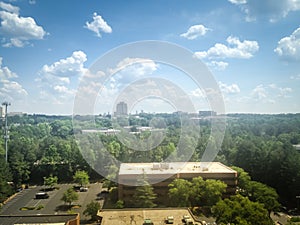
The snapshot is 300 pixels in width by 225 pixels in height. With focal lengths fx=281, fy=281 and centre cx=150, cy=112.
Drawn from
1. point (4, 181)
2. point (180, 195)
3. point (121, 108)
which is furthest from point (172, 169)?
point (4, 181)

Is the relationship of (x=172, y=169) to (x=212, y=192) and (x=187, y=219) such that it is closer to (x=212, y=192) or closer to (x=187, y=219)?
(x=212, y=192)

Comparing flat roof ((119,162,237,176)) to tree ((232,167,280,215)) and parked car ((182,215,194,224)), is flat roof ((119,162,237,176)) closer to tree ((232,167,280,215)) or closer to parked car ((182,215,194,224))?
tree ((232,167,280,215))

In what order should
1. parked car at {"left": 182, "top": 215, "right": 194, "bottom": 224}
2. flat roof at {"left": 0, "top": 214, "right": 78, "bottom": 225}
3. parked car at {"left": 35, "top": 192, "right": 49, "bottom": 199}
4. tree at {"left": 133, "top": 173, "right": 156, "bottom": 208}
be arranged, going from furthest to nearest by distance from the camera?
1. parked car at {"left": 35, "top": 192, "right": 49, "bottom": 199}
2. tree at {"left": 133, "top": 173, "right": 156, "bottom": 208}
3. parked car at {"left": 182, "top": 215, "right": 194, "bottom": 224}
4. flat roof at {"left": 0, "top": 214, "right": 78, "bottom": 225}

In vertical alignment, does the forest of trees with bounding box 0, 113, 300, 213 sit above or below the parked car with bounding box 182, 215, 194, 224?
above

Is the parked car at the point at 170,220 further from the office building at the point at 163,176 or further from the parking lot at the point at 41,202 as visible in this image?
the parking lot at the point at 41,202

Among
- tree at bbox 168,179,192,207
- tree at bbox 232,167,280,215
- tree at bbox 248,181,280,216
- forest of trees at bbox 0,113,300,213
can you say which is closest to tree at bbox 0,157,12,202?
forest of trees at bbox 0,113,300,213

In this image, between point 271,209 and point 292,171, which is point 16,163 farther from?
point 292,171

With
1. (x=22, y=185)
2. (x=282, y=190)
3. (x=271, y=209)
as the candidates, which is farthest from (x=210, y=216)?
(x=22, y=185)

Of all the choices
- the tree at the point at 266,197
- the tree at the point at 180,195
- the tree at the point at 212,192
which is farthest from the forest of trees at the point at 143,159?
the tree at the point at 180,195
